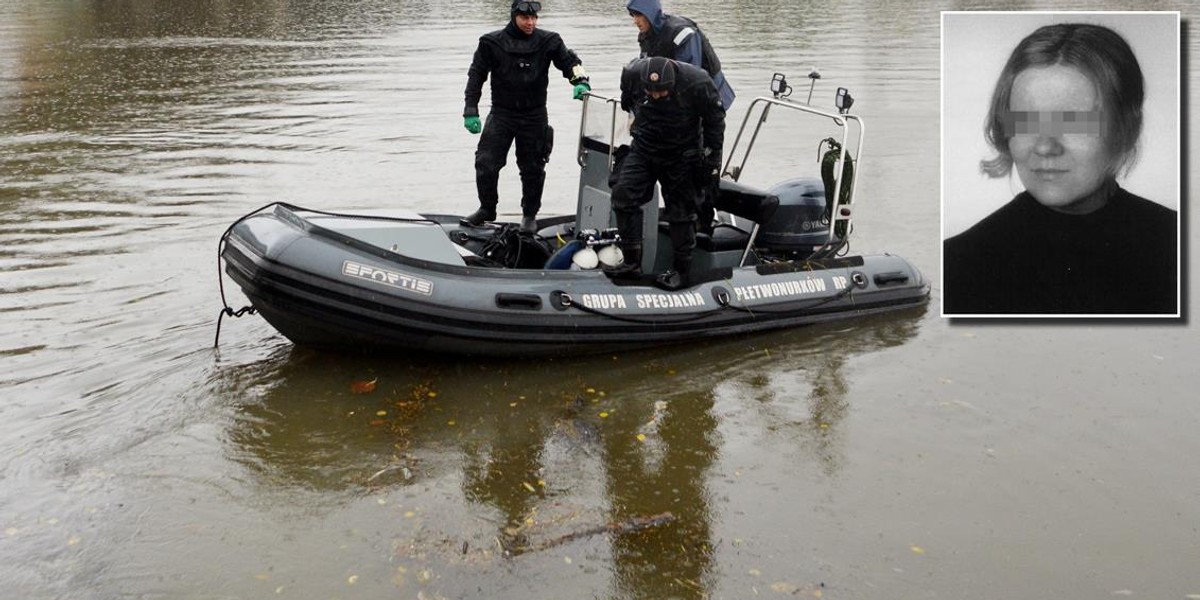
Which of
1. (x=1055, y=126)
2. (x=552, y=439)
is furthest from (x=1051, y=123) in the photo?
(x=552, y=439)

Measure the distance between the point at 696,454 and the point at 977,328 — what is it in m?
2.63

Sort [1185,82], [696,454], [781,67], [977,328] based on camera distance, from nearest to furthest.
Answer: [1185,82]
[696,454]
[977,328]
[781,67]

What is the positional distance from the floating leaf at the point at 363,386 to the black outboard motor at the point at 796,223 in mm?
2619

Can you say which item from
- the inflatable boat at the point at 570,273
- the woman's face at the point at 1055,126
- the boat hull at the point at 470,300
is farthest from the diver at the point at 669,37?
the woman's face at the point at 1055,126

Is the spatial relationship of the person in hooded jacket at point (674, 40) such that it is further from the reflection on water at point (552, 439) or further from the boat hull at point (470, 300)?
the reflection on water at point (552, 439)

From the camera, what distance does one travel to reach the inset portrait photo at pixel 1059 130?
13.4 ft

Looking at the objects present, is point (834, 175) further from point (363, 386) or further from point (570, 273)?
point (363, 386)

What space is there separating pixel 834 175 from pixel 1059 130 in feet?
11.3

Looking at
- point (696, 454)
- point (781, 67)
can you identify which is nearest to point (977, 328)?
point (696, 454)

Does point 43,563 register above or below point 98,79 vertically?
below

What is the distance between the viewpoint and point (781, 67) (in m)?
18.9

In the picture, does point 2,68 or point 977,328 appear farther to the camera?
point 2,68

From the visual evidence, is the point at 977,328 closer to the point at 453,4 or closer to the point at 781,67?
Result: the point at 781,67

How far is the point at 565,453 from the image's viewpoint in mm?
5797
